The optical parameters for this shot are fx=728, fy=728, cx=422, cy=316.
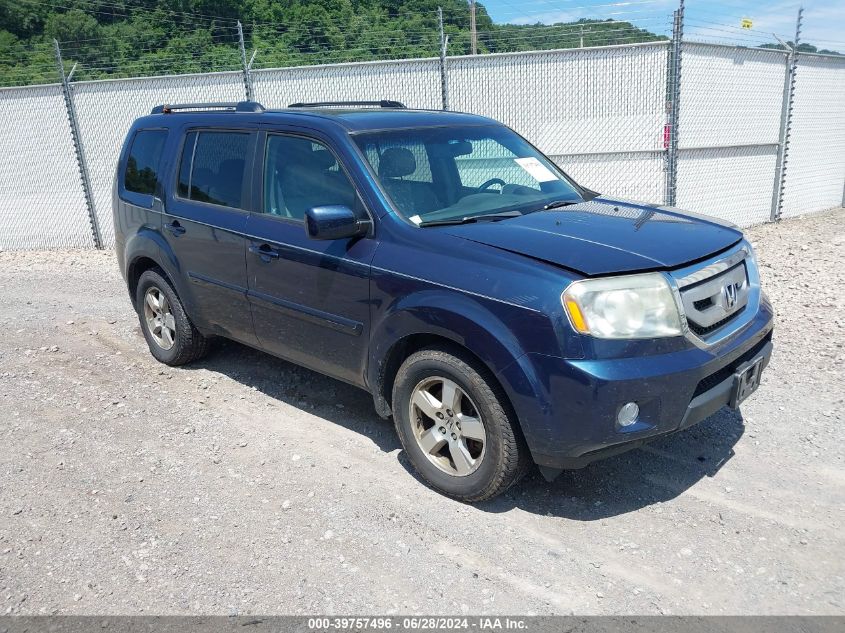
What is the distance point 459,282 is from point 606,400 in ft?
2.89

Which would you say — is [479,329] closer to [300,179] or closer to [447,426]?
[447,426]

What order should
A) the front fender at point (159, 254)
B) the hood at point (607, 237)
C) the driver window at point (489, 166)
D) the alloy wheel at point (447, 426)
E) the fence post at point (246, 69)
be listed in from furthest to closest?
1. the fence post at point (246, 69)
2. the front fender at point (159, 254)
3. the driver window at point (489, 166)
4. the alloy wheel at point (447, 426)
5. the hood at point (607, 237)

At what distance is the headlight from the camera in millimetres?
3160

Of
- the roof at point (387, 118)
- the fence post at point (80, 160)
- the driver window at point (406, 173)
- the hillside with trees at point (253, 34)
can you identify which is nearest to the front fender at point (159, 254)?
the roof at point (387, 118)

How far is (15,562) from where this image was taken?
11.2 ft

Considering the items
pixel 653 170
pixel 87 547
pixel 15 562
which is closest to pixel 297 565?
pixel 87 547

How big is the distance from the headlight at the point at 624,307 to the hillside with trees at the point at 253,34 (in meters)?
7.41

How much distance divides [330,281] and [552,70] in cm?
706

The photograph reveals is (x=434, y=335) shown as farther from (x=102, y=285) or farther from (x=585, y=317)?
(x=102, y=285)

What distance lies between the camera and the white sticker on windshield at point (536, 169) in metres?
4.70

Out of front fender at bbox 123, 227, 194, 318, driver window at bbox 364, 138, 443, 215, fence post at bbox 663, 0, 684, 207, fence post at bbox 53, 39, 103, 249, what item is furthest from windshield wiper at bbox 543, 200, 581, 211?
fence post at bbox 53, 39, 103, 249

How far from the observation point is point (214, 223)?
4.86 meters

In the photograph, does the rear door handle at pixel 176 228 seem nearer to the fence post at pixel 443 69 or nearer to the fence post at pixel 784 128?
the fence post at pixel 443 69

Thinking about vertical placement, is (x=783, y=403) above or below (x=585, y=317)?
below
